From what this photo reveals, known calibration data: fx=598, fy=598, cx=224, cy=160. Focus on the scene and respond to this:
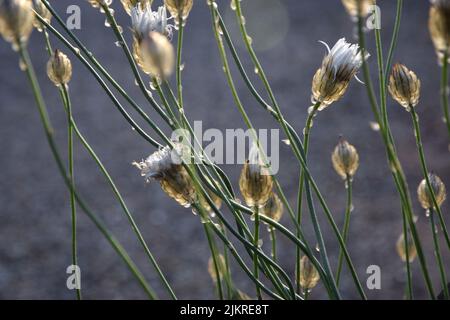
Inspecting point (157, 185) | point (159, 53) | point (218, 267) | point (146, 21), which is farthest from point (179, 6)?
point (157, 185)

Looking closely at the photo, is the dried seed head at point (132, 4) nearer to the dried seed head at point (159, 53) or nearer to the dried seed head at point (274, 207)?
the dried seed head at point (159, 53)

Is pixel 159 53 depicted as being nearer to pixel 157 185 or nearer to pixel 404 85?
pixel 404 85

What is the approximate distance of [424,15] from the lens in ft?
16.0

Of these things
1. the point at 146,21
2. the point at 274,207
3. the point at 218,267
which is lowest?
the point at 218,267

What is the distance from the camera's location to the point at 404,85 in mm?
664

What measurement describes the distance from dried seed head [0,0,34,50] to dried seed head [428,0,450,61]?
300 mm

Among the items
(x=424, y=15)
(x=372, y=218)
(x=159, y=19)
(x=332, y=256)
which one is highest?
(x=424, y=15)

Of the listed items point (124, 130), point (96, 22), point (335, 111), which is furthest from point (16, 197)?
point (96, 22)

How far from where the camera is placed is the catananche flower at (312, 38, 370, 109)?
674 millimetres

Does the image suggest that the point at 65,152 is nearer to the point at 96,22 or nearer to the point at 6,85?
the point at 6,85

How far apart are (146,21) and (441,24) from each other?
299 mm

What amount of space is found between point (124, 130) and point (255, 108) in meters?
0.84

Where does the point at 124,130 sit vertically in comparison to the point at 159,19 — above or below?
above

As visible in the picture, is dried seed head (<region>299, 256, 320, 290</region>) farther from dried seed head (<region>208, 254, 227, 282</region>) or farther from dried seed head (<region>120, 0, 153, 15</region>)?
dried seed head (<region>120, 0, 153, 15</region>)
